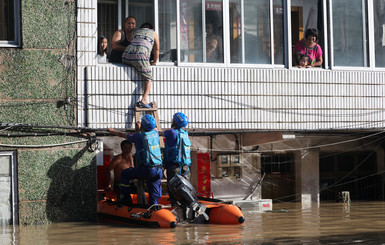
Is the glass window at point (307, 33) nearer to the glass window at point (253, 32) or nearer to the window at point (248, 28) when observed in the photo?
the window at point (248, 28)

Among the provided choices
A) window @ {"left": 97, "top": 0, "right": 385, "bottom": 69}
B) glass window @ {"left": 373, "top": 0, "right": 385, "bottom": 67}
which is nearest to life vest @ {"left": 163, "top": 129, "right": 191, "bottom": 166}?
window @ {"left": 97, "top": 0, "right": 385, "bottom": 69}

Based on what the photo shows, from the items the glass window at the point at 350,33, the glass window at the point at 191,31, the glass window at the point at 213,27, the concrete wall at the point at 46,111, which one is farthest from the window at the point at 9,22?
the glass window at the point at 350,33

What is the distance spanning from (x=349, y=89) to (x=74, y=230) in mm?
6523

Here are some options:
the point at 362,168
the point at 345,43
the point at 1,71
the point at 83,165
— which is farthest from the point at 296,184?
the point at 1,71

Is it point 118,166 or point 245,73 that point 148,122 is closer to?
point 118,166

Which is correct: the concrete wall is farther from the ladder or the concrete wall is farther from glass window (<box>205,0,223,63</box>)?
glass window (<box>205,0,223,63</box>)

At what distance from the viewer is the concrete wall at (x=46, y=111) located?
40.1ft

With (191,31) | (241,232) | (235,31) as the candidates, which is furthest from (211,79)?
(241,232)

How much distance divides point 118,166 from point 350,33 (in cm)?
564

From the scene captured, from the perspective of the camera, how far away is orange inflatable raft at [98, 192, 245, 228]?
37.2ft

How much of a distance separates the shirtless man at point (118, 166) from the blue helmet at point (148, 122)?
144 cm

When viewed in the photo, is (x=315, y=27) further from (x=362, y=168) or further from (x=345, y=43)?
(x=362, y=168)

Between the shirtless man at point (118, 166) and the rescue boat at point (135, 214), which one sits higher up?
the shirtless man at point (118, 166)

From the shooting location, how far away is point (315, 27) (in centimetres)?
1498
